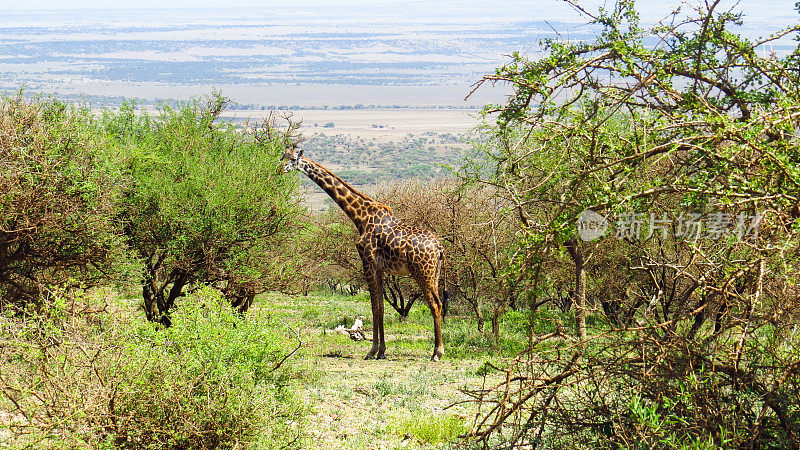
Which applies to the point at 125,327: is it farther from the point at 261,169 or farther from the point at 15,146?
the point at 261,169

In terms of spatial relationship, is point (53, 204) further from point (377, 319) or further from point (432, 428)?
point (432, 428)

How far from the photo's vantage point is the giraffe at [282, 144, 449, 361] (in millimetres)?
15609

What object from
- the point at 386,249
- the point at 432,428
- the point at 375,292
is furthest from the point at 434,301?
the point at 432,428

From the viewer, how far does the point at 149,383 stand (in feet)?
Result: 21.2

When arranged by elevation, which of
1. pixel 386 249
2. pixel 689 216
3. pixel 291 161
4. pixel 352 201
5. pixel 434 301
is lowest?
pixel 434 301

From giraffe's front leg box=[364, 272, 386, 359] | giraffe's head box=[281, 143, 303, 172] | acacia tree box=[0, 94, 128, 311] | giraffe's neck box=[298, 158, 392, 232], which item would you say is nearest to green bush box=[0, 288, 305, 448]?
acacia tree box=[0, 94, 128, 311]

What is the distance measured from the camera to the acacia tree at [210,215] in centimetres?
1485

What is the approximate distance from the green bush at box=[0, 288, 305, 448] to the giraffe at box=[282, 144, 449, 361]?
7.99 metres

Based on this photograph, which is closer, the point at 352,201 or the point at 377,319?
the point at 352,201

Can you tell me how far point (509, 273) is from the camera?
531cm

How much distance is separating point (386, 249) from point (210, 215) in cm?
417

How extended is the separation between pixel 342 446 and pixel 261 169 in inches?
357

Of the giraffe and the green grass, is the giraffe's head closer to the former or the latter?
the giraffe

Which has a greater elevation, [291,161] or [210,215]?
[291,161]
